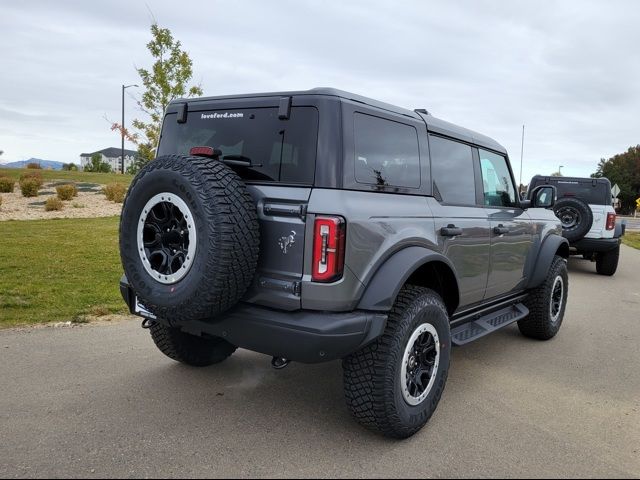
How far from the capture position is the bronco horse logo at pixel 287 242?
2.80m

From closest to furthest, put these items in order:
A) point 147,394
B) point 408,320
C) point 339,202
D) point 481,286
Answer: point 339,202
point 408,320
point 147,394
point 481,286

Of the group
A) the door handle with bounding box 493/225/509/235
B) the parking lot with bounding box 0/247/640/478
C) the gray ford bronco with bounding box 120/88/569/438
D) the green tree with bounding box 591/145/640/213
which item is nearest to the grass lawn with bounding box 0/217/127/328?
the parking lot with bounding box 0/247/640/478

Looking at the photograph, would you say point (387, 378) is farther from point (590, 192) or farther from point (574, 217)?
point (590, 192)

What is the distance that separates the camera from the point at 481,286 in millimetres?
4148

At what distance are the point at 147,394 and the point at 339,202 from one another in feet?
6.60

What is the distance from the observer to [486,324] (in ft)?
14.2

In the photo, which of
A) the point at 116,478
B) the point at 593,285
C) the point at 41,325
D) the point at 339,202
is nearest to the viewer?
the point at 116,478

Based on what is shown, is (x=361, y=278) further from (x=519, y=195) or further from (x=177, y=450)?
(x=519, y=195)

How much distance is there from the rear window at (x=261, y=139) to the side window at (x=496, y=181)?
2.02 m

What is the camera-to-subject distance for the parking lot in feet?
9.14

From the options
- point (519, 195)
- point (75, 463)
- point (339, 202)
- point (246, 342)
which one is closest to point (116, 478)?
point (75, 463)

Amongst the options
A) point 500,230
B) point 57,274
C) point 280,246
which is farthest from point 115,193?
point 280,246

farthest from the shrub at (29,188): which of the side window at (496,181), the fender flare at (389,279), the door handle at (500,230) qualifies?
the fender flare at (389,279)

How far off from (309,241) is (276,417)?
51.2 inches
